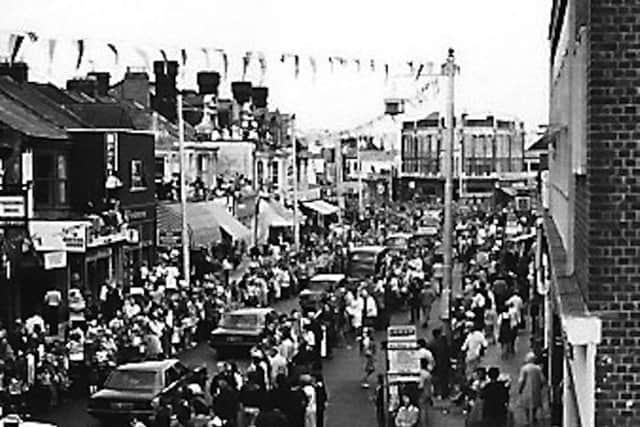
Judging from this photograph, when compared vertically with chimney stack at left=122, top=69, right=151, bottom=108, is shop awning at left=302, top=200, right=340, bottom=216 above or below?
below

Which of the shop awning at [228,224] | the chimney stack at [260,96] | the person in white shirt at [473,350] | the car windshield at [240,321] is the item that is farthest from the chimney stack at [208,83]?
the person in white shirt at [473,350]

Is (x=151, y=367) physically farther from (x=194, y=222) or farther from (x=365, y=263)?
(x=194, y=222)

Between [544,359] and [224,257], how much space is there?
2477cm

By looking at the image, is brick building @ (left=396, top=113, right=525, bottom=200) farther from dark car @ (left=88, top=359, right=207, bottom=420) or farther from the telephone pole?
dark car @ (left=88, top=359, right=207, bottom=420)

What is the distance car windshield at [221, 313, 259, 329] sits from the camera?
96.5 feet

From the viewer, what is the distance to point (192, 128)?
6175 centimetres

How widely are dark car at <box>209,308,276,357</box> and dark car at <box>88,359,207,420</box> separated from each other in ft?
22.4

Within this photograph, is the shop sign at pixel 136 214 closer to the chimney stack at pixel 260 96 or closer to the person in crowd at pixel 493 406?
the person in crowd at pixel 493 406

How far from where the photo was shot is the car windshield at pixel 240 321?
29406 mm

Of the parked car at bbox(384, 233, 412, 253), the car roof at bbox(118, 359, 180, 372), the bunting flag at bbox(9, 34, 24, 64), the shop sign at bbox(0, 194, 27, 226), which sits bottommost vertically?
the parked car at bbox(384, 233, 412, 253)

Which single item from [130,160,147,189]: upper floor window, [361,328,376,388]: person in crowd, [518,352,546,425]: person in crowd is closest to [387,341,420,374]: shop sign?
[518,352,546,425]: person in crowd

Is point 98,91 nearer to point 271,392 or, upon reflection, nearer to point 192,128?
point 192,128

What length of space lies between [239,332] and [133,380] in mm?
7882

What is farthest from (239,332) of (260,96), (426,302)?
(260,96)
